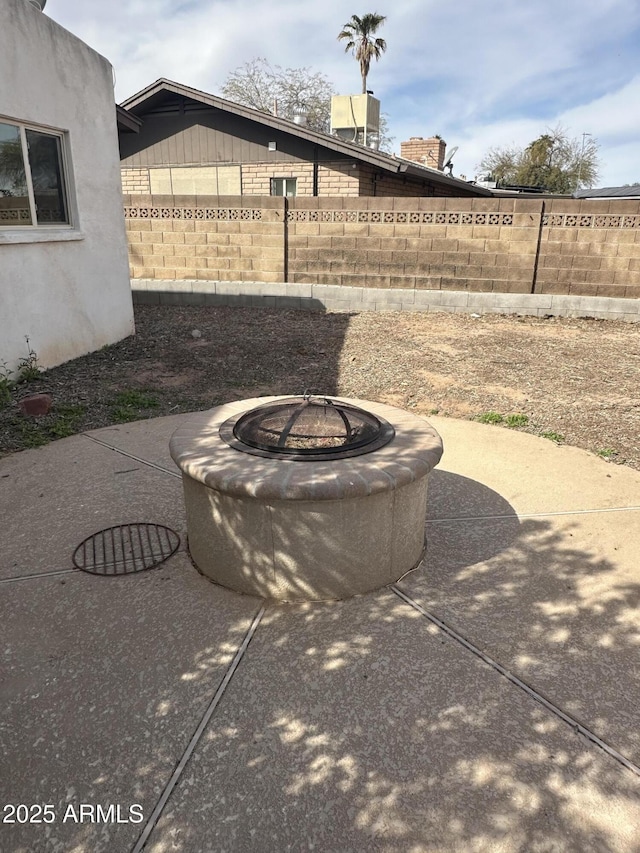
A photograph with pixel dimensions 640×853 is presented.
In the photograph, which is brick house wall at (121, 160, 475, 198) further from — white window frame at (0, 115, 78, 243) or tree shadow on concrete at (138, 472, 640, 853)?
tree shadow on concrete at (138, 472, 640, 853)

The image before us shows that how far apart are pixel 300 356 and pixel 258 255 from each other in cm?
467

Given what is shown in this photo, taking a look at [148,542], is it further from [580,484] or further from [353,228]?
[353,228]

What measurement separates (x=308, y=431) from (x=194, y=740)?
1845 mm

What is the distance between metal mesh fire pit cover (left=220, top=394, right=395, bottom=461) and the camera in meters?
3.41

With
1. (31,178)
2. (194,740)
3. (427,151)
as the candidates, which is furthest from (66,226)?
(427,151)

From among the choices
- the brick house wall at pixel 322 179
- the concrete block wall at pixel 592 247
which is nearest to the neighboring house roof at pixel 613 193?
the brick house wall at pixel 322 179

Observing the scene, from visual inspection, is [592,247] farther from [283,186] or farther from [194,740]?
[194,740]

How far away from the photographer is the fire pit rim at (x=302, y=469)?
9.78 feet

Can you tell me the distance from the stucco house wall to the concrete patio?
14.8 feet

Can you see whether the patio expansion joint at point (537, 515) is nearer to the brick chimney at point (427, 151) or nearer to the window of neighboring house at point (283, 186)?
the window of neighboring house at point (283, 186)

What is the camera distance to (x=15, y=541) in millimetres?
3895

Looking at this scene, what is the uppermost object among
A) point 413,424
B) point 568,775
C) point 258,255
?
point 258,255

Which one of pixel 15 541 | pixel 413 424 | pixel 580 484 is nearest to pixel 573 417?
pixel 580 484

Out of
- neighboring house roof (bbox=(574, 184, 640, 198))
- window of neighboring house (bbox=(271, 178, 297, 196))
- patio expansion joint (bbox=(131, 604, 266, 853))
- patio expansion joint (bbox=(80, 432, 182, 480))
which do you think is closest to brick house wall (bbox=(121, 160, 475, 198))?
window of neighboring house (bbox=(271, 178, 297, 196))
